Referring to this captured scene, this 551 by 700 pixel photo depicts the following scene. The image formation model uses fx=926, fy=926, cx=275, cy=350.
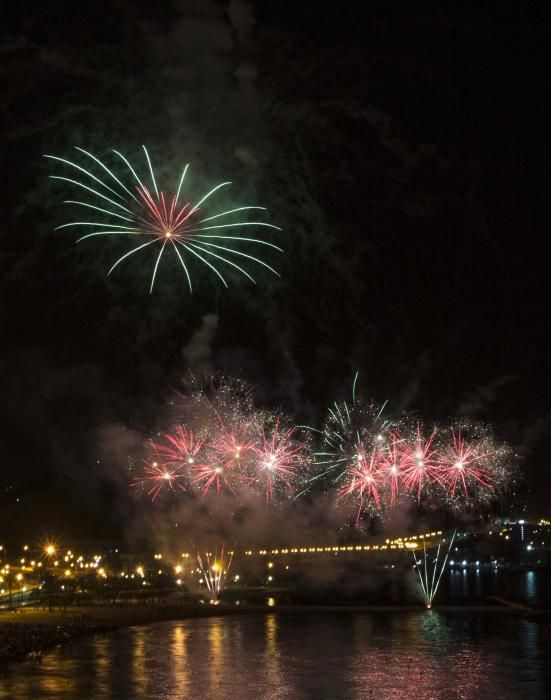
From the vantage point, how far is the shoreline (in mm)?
25906

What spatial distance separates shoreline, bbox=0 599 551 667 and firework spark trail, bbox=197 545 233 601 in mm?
7551

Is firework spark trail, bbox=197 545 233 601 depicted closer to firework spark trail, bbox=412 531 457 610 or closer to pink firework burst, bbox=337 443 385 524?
firework spark trail, bbox=412 531 457 610

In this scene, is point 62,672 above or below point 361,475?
below

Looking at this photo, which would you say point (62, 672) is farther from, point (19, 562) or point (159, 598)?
point (19, 562)

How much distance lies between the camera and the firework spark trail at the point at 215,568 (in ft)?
160

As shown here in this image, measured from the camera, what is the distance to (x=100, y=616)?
35.4 metres

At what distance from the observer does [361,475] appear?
35125mm

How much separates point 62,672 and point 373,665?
7743 mm

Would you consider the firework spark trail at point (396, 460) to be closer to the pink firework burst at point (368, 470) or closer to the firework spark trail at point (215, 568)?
Answer: the pink firework burst at point (368, 470)

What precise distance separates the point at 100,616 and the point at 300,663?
543 inches

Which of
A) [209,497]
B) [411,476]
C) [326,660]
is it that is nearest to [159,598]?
[209,497]

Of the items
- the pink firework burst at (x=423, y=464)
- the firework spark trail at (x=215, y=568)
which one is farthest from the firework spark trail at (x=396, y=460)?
the firework spark trail at (x=215, y=568)

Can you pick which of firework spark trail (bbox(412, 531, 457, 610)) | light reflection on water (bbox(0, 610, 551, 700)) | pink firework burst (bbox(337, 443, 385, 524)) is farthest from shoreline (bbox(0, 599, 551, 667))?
pink firework burst (bbox(337, 443, 385, 524))

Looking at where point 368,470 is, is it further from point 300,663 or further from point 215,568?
point 215,568
